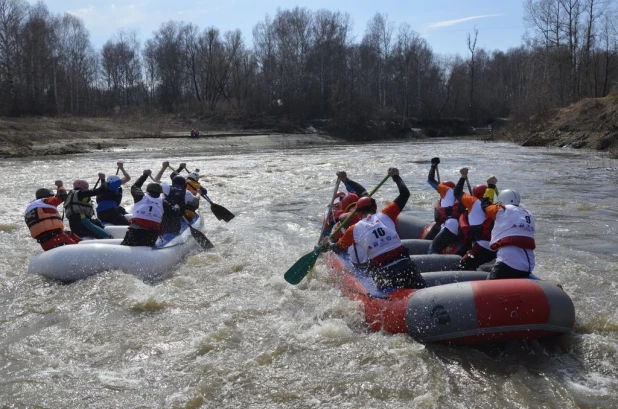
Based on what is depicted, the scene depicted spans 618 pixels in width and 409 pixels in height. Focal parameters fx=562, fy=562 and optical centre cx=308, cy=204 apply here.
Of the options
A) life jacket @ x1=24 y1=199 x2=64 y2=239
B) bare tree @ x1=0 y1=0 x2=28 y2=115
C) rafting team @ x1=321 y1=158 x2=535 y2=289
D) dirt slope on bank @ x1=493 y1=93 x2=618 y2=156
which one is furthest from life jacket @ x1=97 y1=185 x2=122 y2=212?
bare tree @ x1=0 y1=0 x2=28 y2=115

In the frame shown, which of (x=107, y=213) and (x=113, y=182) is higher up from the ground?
(x=113, y=182)

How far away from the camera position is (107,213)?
973cm

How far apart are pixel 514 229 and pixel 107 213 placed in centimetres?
693

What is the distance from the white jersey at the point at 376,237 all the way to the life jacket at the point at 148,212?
3.45 m

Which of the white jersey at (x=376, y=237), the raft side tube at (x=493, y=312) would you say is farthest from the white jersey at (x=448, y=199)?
the raft side tube at (x=493, y=312)

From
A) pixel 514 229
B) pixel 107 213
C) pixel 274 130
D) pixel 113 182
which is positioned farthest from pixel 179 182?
pixel 274 130

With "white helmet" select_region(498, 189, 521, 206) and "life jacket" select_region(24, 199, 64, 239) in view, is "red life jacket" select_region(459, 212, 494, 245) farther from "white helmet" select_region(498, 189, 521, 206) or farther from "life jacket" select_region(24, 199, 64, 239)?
"life jacket" select_region(24, 199, 64, 239)

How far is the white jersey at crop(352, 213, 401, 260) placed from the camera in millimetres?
5691

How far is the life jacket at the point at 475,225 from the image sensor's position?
6.57 metres

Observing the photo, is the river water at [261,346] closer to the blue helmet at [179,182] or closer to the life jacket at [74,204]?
the life jacket at [74,204]

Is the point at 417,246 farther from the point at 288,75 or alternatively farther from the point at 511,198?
the point at 288,75

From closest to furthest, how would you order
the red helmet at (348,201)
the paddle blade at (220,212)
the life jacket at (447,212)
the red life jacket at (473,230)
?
the red life jacket at (473,230) → the life jacket at (447,212) → the red helmet at (348,201) → the paddle blade at (220,212)

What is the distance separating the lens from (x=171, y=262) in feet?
26.9

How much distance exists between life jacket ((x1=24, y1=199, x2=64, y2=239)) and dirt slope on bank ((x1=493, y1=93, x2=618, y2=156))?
20.9m
